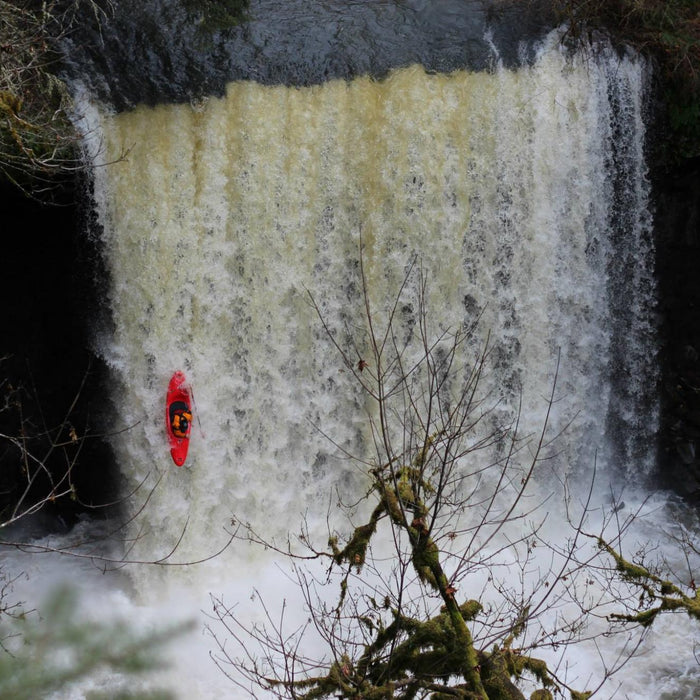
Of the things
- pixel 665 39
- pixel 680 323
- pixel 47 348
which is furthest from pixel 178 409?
pixel 665 39

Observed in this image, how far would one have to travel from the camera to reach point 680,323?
27.4 feet

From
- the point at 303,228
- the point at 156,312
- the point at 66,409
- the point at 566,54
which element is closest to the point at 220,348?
the point at 156,312

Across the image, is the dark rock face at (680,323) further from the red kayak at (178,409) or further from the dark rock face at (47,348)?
the dark rock face at (47,348)

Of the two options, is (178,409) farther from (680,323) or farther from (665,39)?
Answer: (665,39)

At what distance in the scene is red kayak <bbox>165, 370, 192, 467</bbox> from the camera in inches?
280

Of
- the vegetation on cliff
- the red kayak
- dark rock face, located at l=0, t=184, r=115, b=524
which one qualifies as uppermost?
the vegetation on cliff

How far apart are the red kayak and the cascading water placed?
2.9 inches

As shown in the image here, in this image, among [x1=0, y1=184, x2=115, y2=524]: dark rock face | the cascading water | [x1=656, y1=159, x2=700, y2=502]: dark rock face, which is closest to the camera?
the cascading water

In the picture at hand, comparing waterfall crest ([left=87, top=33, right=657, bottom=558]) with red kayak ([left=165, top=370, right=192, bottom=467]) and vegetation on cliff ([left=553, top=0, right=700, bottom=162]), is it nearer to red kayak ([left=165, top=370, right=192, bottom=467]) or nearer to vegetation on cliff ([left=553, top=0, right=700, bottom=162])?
red kayak ([left=165, top=370, right=192, bottom=467])

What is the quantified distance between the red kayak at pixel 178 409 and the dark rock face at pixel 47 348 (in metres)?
0.77

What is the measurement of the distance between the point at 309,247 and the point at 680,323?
3.65 meters

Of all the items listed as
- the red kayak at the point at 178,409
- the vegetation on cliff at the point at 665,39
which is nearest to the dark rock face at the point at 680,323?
the vegetation on cliff at the point at 665,39

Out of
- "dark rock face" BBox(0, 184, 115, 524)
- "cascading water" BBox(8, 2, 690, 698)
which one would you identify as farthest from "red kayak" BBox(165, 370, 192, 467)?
"dark rock face" BBox(0, 184, 115, 524)

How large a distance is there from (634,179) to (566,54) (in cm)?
129
